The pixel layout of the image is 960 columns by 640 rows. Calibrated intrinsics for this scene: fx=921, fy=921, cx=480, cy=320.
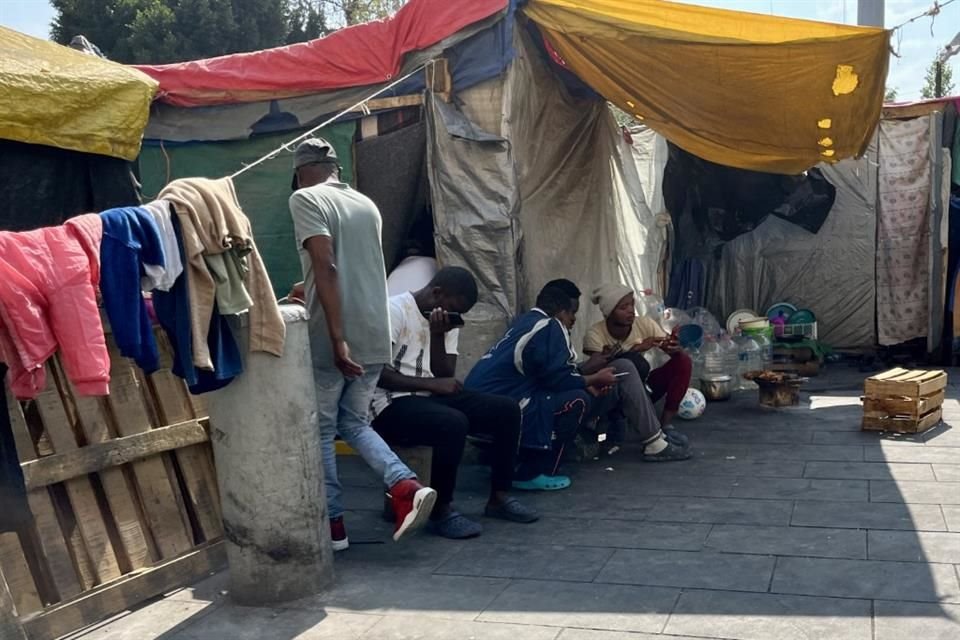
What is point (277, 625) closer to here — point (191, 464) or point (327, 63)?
point (191, 464)

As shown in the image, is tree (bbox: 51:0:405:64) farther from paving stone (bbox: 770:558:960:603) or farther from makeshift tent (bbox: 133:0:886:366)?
paving stone (bbox: 770:558:960:603)

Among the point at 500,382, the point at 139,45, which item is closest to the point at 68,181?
the point at 500,382

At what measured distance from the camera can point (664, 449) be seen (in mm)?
6125

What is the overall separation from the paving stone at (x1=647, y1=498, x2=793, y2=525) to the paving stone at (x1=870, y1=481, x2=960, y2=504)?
0.54 meters

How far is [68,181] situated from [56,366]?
1.86 meters

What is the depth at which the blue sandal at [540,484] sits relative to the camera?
18.1 feet

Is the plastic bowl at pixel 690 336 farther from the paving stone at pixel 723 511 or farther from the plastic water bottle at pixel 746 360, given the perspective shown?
the paving stone at pixel 723 511

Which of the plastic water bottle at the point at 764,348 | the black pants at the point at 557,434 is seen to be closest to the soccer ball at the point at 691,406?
the plastic water bottle at the point at 764,348

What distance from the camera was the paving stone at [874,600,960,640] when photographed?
3.24m

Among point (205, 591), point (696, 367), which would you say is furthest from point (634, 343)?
point (205, 591)

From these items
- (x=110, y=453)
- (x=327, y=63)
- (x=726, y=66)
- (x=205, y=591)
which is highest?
(x=327, y=63)

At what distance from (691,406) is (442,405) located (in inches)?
132

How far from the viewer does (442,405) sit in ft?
15.4

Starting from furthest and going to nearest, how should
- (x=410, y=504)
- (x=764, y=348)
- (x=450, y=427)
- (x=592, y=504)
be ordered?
(x=764, y=348)
(x=592, y=504)
(x=450, y=427)
(x=410, y=504)
